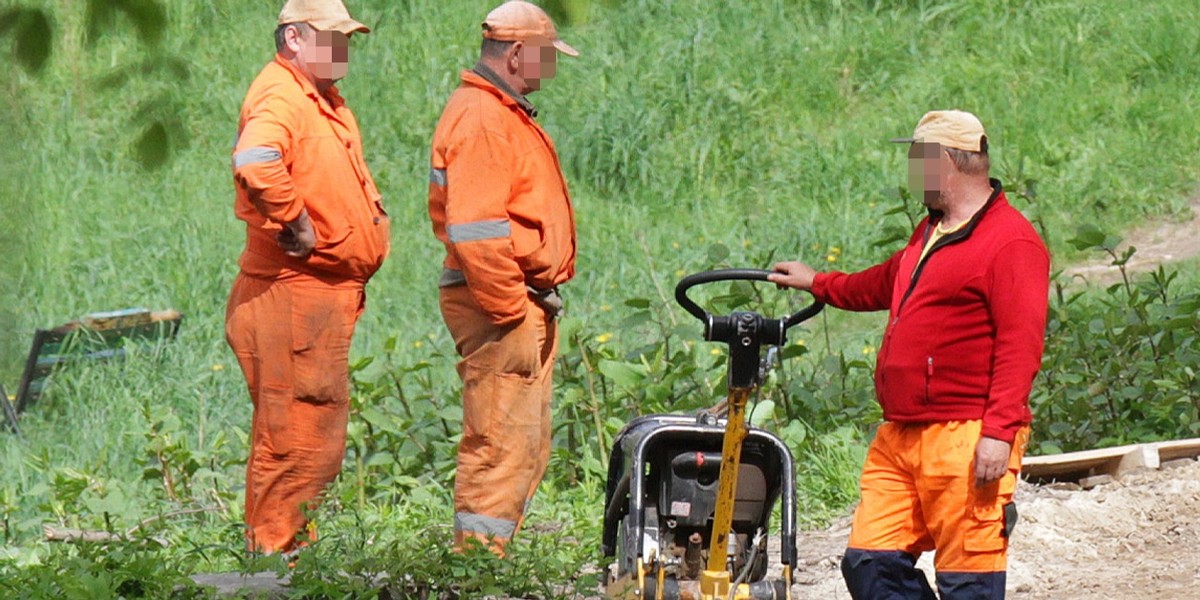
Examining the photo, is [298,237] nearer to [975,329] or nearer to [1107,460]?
[975,329]

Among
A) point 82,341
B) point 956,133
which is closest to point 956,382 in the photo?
point 956,133

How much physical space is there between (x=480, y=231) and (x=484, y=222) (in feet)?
0.11

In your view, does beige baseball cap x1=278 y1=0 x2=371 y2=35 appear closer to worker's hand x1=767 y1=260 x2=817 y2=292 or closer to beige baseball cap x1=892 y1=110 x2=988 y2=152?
worker's hand x1=767 y1=260 x2=817 y2=292

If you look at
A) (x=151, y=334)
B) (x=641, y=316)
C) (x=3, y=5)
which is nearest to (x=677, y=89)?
(x=151, y=334)

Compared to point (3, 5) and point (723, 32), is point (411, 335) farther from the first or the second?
point (3, 5)

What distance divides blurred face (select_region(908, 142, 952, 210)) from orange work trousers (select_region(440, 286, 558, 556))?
1.62 m

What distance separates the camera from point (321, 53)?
6.07 metres

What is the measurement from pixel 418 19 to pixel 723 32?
2.76 m

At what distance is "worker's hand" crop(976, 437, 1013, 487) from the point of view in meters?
4.39

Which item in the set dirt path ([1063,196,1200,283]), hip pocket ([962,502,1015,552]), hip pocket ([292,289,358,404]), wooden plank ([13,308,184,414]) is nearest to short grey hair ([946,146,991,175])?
hip pocket ([962,502,1015,552])

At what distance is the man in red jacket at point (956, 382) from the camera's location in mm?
4477

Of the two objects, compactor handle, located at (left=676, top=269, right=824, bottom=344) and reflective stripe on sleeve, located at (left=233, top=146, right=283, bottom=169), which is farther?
reflective stripe on sleeve, located at (left=233, top=146, right=283, bottom=169)

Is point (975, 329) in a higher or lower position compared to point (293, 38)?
lower

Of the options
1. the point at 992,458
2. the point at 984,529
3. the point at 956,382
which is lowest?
the point at 984,529
